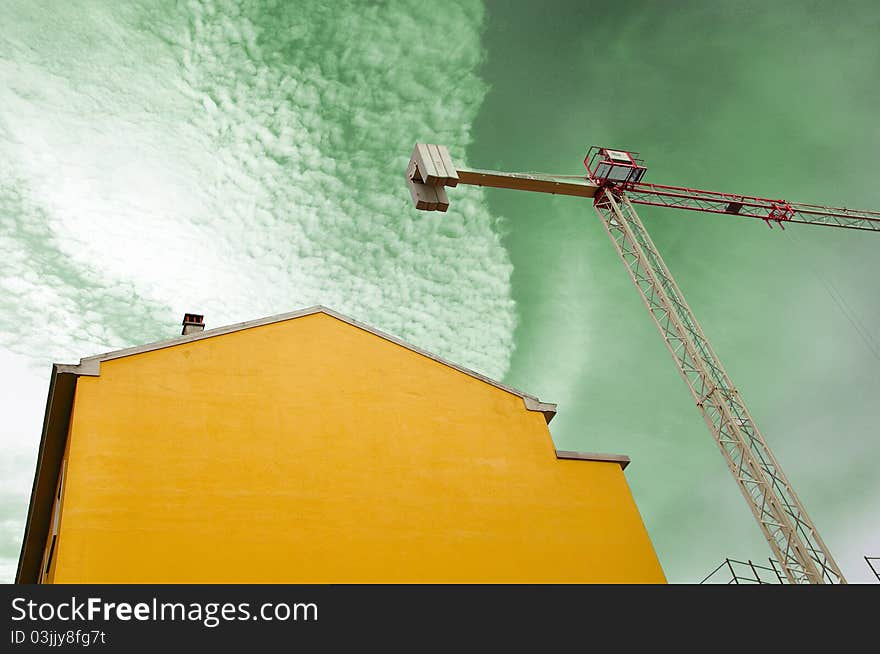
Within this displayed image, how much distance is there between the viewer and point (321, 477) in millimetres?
13320

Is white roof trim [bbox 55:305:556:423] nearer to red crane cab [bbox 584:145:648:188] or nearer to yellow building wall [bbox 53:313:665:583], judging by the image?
yellow building wall [bbox 53:313:665:583]

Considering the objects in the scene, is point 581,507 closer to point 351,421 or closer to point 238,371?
point 351,421

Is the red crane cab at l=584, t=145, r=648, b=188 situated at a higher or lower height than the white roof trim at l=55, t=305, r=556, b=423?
higher

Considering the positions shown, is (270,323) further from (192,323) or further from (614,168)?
(614,168)

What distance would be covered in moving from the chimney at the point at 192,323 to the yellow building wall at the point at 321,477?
3.25 m

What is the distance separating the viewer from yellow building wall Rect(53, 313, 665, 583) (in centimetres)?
1157

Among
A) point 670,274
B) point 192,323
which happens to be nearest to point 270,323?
point 192,323

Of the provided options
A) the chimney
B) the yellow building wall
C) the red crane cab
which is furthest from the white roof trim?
the red crane cab

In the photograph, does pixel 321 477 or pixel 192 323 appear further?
pixel 192 323

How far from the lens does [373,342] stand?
52.9 ft

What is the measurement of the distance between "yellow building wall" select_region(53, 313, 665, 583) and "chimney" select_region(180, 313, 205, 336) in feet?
10.7

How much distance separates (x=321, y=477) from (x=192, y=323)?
21.5 feet

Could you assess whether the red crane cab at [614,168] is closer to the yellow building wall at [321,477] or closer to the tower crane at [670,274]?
the tower crane at [670,274]
